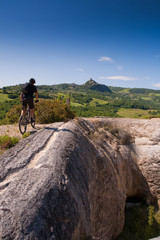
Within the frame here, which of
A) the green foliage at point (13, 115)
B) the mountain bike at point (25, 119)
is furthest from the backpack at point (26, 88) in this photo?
the green foliage at point (13, 115)

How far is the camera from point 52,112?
11523 millimetres

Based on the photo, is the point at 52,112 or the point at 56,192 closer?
the point at 56,192

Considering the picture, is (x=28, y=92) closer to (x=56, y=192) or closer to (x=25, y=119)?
(x=25, y=119)

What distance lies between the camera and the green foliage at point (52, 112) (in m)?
11.3

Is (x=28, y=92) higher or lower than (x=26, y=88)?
lower

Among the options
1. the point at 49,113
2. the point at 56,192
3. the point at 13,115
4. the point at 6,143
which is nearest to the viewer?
the point at 56,192

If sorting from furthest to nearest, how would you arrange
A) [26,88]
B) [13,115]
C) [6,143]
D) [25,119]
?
[13,115]
[25,119]
[26,88]
[6,143]

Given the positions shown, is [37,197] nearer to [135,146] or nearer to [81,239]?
[81,239]

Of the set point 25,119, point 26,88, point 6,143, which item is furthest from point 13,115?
point 6,143

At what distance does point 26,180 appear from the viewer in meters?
4.18

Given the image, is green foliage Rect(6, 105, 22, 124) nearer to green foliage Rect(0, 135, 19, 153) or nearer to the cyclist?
the cyclist

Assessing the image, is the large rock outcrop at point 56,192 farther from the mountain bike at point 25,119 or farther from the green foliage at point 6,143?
the mountain bike at point 25,119

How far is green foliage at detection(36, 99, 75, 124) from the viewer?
11305mm

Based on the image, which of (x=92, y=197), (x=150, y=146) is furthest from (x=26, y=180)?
(x=150, y=146)
